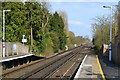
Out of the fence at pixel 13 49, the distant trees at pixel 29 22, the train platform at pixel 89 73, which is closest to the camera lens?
the train platform at pixel 89 73

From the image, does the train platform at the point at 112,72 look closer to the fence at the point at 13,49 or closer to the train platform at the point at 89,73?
the train platform at the point at 89,73

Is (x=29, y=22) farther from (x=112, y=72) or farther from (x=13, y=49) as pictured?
(x=112, y=72)

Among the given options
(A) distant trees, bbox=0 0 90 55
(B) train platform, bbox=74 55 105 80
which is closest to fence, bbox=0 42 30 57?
(A) distant trees, bbox=0 0 90 55

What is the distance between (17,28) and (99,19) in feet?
99.1

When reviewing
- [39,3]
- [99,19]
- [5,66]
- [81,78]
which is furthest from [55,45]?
→ [81,78]

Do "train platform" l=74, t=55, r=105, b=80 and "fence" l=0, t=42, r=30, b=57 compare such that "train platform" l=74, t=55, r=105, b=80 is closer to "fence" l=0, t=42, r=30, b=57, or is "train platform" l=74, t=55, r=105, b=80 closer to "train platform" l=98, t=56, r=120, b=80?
"train platform" l=98, t=56, r=120, b=80

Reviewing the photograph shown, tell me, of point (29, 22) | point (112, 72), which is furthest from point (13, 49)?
point (112, 72)

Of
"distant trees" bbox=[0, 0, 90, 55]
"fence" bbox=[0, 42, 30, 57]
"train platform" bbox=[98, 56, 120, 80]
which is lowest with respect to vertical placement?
"train platform" bbox=[98, 56, 120, 80]

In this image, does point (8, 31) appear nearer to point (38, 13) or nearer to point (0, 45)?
point (38, 13)

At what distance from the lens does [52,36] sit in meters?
63.9

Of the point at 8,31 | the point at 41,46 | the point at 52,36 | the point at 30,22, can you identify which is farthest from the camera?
the point at 52,36

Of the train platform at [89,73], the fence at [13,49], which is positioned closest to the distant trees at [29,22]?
the fence at [13,49]

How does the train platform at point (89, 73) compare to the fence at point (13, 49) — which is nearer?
the train platform at point (89, 73)

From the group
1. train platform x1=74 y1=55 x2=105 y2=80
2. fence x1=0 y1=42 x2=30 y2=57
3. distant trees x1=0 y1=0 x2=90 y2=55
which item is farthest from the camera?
distant trees x1=0 y1=0 x2=90 y2=55
